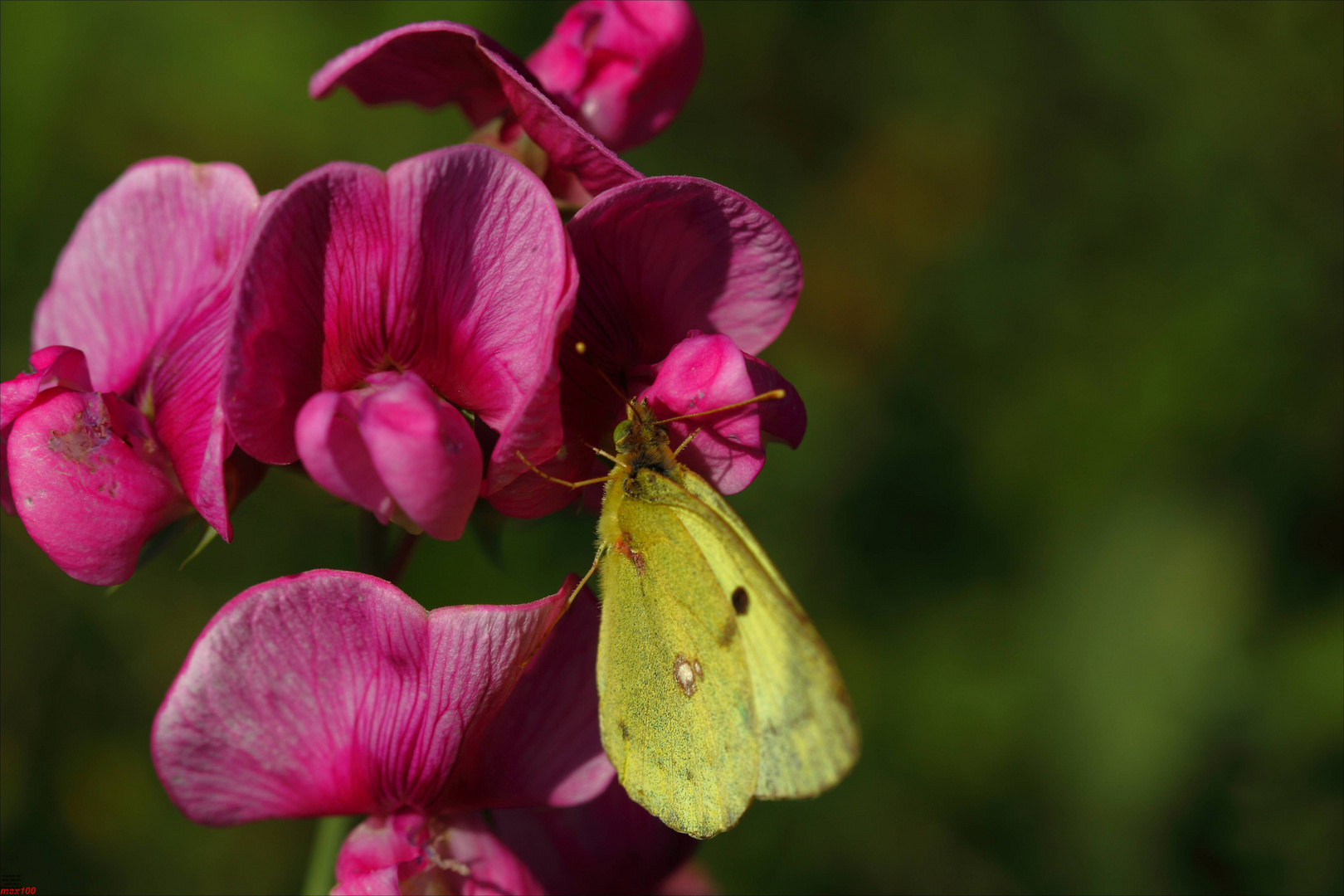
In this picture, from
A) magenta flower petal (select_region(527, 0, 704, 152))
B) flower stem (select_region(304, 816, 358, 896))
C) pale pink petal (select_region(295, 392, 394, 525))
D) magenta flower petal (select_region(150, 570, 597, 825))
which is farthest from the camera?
magenta flower petal (select_region(527, 0, 704, 152))

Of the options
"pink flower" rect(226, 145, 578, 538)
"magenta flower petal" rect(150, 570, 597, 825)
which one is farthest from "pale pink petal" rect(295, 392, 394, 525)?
"magenta flower petal" rect(150, 570, 597, 825)

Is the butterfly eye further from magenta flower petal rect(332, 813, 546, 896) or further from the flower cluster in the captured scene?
magenta flower petal rect(332, 813, 546, 896)

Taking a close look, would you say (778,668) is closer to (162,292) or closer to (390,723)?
(390,723)

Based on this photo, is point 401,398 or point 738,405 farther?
point 738,405

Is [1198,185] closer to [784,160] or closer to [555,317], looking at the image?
[784,160]

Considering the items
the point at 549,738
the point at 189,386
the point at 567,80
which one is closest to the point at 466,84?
the point at 567,80

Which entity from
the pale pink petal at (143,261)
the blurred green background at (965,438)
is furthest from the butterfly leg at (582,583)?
the blurred green background at (965,438)

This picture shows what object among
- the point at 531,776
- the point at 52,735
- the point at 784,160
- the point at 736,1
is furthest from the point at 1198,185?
the point at 52,735
